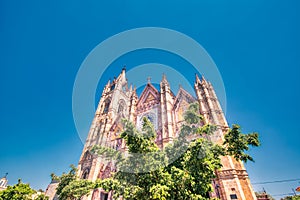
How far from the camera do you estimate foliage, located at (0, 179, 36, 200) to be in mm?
14376

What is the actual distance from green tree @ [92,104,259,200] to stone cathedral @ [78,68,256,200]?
5831 mm

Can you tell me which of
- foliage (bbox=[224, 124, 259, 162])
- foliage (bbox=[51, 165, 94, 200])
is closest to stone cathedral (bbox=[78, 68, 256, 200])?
foliage (bbox=[51, 165, 94, 200])

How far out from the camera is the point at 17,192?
48.3ft

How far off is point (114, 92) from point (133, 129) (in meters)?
21.8

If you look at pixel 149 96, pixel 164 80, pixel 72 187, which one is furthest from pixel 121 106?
pixel 72 187

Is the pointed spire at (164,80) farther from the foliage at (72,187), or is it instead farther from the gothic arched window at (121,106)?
the foliage at (72,187)

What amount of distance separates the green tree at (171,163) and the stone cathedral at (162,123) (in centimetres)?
583

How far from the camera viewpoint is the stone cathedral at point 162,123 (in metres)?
11.3

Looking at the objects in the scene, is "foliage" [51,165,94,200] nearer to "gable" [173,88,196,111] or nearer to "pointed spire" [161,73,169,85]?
"gable" [173,88,196,111]

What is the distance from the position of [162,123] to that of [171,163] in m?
9.71

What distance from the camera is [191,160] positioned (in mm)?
6109

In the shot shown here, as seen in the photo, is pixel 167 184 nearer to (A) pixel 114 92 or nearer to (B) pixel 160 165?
(B) pixel 160 165

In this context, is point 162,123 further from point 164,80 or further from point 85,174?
point 85,174

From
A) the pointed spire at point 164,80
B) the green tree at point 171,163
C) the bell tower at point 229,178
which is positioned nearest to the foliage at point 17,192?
the green tree at point 171,163
